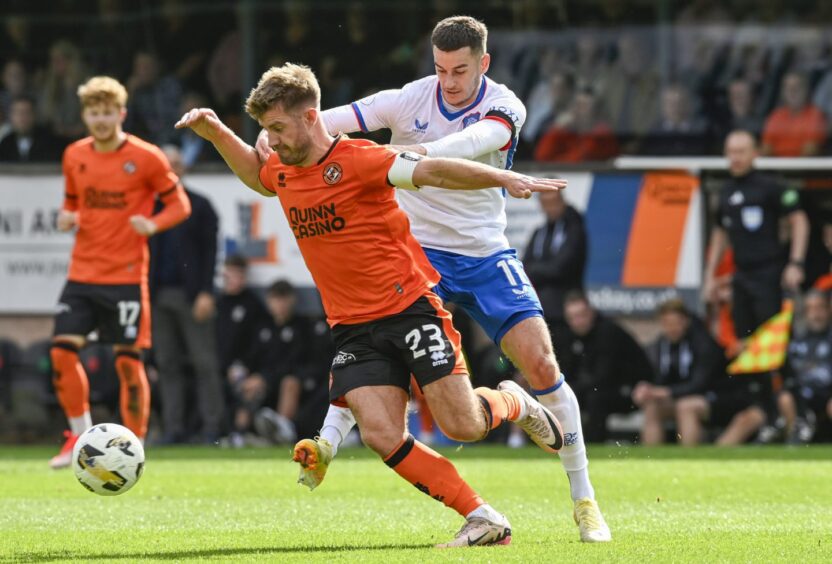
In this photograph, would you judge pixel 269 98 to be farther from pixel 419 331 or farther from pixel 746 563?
pixel 746 563

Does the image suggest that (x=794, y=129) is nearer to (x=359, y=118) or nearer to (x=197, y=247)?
(x=197, y=247)

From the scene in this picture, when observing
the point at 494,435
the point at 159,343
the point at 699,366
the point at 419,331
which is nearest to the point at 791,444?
the point at 699,366

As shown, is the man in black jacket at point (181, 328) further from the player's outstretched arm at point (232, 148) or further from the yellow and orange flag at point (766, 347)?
the player's outstretched arm at point (232, 148)

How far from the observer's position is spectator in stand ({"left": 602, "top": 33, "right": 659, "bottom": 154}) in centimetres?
1694

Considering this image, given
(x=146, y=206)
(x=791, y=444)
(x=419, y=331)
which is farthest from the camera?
(x=791, y=444)

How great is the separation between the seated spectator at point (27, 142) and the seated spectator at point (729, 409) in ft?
23.9

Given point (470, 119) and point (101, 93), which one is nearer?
point (470, 119)

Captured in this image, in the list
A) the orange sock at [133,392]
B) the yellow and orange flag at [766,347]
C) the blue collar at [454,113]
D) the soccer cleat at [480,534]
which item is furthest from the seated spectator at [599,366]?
the soccer cleat at [480,534]

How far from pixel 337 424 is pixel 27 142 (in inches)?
425

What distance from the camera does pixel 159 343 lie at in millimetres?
16172

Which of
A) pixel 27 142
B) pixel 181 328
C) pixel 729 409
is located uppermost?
pixel 27 142

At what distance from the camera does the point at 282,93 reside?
6883 mm

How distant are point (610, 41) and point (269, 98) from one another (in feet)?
35.4

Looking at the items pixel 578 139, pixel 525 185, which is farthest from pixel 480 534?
pixel 578 139
